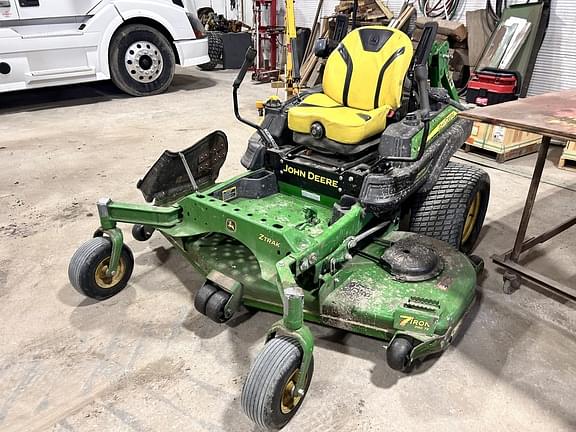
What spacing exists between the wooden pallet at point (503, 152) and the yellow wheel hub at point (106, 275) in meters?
3.43

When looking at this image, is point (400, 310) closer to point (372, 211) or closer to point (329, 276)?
point (329, 276)

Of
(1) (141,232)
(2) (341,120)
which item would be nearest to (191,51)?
(1) (141,232)

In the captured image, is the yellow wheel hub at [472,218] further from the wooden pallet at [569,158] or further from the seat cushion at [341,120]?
the wooden pallet at [569,158]

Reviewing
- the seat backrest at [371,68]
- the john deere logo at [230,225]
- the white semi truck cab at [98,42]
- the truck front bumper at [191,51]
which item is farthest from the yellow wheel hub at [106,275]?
the truck front bumper at [191,51]

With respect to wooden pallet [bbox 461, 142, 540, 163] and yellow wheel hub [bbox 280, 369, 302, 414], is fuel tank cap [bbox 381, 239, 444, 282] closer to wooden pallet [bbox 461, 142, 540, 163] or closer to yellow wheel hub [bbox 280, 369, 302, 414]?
yellow wheel hub [bbox 280, 369, 302, 414]

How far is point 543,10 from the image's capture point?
5.16 meters

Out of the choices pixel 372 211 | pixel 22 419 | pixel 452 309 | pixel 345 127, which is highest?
pixel 345 127

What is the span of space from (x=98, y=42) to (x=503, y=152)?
4.92 m

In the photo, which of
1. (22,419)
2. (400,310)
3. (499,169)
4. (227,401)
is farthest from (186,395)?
(499,169)

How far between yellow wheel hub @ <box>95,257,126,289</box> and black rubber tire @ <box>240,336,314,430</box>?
113 centimetres

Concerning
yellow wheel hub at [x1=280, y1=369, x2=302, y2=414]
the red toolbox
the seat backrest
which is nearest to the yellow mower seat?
the seat backrest

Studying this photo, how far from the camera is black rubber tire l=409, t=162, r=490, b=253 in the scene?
2566 mm

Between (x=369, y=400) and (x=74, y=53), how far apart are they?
5.70 metres

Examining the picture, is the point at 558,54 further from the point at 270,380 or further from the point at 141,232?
the point at 270,380
